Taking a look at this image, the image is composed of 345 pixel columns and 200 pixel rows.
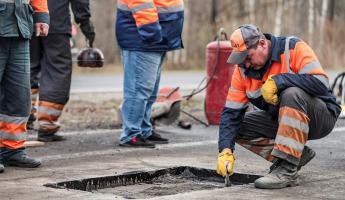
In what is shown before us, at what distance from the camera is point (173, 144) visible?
856cm

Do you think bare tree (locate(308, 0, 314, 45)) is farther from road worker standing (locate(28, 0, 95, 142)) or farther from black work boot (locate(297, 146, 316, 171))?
black work boot (locate(297, 146, 316, 171))

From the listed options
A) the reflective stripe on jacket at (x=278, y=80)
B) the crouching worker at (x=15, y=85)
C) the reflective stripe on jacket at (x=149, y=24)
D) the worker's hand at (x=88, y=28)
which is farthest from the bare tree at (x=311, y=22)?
the reflective stripe on jacket at (x=278, y=80)

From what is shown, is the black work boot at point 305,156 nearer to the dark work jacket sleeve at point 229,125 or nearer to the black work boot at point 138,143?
the dark work jacket sleeve at point 229,125

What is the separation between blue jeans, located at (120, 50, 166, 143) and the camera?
8.31m

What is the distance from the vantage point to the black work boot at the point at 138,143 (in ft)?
27.3

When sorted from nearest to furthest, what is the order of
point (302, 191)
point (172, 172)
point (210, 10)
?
1. point (302, 191)
2. point (172, 172)
3. point (210, 10)

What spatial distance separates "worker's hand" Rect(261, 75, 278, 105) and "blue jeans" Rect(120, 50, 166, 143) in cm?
249

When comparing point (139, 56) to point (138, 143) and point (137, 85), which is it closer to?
point (137, 85)

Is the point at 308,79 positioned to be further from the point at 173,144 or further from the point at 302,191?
the point at 173,144

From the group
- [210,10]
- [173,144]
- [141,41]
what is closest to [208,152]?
[173,144]

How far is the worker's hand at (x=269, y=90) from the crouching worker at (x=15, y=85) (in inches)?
83.6

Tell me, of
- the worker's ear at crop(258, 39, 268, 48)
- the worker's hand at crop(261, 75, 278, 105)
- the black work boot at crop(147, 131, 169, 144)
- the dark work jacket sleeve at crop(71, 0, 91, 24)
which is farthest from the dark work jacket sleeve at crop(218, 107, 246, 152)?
the dark work jacket sleeve at crop(71, 0, 91, 24)

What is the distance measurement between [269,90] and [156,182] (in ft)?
4.30

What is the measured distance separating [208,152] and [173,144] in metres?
0.69
